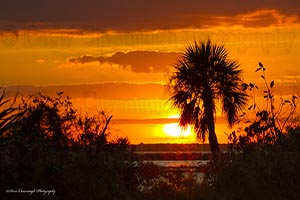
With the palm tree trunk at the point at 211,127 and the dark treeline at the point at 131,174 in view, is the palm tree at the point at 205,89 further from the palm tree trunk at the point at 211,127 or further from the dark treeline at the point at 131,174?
the dark treeline at the point at 131,174

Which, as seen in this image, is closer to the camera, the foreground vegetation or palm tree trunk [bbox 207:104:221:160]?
the foreground vegetation

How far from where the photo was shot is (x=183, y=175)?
15.4 meters

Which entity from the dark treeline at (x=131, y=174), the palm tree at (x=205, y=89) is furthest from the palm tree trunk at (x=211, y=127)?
the dark treeline at (x=131, y=174)

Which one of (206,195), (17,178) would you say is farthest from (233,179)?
(17,178)

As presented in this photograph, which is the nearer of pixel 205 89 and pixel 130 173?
pixel 130 173

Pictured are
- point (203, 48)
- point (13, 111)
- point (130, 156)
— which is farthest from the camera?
point (203, 48)

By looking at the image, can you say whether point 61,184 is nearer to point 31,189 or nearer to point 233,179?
point 31,189

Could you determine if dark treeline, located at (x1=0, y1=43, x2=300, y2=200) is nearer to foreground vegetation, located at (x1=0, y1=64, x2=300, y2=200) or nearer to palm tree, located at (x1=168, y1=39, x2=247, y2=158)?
foreground vegetation, located at (x1=0, y1=64, x2=300, y2=200)

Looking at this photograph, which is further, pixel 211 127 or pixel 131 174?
pixel 211 127

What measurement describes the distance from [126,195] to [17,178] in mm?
2376

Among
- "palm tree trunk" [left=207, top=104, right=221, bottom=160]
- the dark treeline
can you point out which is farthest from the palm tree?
the dark treeline

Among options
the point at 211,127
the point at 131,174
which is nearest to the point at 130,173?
the point at 131,174

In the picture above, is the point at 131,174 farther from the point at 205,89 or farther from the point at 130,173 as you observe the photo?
the point at 205,89

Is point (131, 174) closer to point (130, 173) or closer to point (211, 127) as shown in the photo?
point (130, 173)
